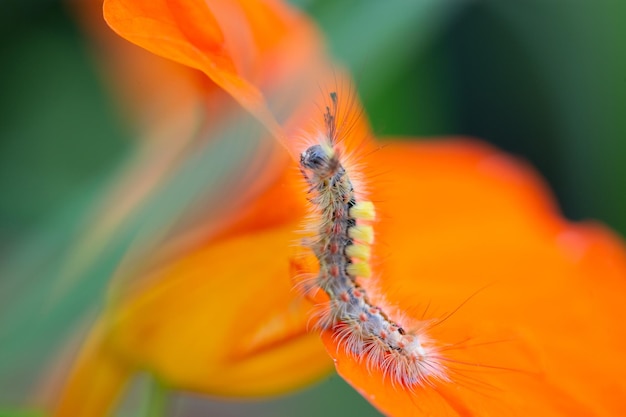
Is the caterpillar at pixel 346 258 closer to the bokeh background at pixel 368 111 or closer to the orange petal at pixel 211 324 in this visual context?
Result: the orange petal at pixel 211 324

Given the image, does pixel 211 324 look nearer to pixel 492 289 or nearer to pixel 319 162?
pixel 319 162

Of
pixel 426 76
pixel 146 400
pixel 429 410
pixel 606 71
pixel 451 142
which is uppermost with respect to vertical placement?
pixel 606 71

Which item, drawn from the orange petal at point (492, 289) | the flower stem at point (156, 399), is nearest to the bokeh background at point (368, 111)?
the flower stem at point (156, 399)

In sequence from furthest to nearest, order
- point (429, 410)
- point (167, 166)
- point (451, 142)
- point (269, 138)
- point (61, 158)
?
point (61, 158) < point (451, 142) < point (167, 166) < point (269, 138) < point (429, 410)

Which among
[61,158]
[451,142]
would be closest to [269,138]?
[451,142]

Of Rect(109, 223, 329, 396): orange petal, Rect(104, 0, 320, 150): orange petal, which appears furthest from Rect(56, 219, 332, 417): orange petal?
Rect(104, 0, 320, 150): orange petal

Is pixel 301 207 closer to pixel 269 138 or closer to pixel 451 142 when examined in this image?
pixel 269 138

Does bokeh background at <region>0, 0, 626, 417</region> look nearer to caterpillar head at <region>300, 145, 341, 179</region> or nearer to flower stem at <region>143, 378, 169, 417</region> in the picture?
flower stem at <region>143, 378, 169, 417</region>

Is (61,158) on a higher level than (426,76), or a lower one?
lower
